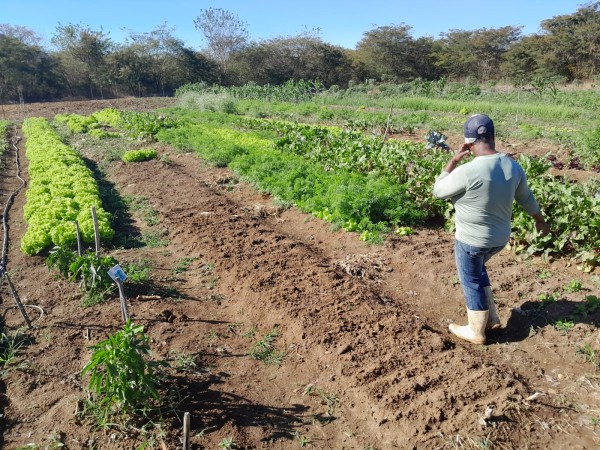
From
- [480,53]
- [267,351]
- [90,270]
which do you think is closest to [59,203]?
[90,270]

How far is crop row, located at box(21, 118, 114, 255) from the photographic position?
6.58 meters

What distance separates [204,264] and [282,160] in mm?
4480

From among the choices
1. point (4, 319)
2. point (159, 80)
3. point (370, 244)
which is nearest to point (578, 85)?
point (370, 244)

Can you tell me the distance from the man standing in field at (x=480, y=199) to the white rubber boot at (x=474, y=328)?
11 mm

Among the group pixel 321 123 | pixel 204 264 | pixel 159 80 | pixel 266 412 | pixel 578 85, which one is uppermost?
pixel 159 80

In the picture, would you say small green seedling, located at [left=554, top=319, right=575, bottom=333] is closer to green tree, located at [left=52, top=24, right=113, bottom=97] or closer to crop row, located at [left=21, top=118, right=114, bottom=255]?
crop row, located at [left=21, top=118, right=114, bottom=255]

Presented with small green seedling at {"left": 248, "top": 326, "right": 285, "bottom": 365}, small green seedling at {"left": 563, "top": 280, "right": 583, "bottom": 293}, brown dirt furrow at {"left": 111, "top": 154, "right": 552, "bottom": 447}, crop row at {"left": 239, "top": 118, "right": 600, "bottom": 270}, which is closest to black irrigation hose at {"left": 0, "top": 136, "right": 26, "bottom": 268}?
brown dirt furrow at {"left": 111, "top": 154, "right": 552, "bottom": 447}

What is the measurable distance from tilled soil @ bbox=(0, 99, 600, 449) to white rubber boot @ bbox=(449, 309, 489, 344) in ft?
0.33

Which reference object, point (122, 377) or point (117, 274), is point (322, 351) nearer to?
point (122, 377)

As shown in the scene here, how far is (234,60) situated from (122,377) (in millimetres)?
51635

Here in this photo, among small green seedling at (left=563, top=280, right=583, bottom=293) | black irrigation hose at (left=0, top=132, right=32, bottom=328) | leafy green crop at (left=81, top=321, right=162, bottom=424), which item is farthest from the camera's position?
small green seedling at (left=563, top=280, right=583, bottom=293)

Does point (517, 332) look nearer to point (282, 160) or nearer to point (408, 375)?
point (408, 375)

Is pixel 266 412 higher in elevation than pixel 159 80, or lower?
lower

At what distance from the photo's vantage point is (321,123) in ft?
67.2
